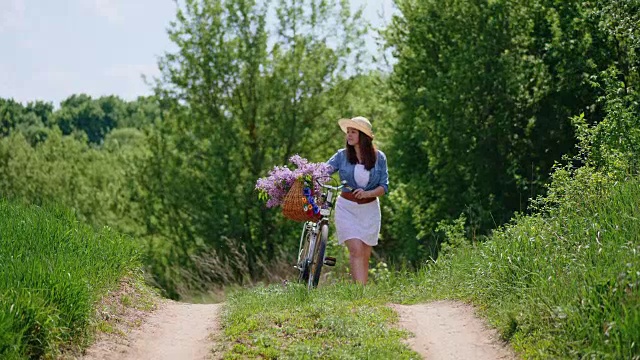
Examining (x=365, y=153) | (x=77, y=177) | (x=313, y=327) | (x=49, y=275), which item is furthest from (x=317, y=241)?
(x=77, y=177)

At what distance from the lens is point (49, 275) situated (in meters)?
7.77

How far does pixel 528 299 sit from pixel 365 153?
3724mm

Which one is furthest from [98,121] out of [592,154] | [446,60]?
[592,154]

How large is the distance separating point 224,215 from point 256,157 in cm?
198

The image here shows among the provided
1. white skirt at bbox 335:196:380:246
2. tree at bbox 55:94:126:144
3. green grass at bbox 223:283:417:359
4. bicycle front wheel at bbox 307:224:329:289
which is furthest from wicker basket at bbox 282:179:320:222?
tree at bbox 55:94:126:144

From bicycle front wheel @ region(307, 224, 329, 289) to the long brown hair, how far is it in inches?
34.6

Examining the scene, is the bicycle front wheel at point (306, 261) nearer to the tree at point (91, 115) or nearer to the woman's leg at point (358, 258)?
the woman's leg at point (358, 258)

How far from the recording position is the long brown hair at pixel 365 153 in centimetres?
1113

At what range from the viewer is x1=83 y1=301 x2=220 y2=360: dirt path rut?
7.96 metres

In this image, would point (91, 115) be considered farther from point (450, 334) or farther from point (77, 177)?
point (450, 334)

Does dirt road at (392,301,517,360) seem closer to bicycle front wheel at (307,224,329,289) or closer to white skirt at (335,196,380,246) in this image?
bicycle front wheel at (307,224,329,289)

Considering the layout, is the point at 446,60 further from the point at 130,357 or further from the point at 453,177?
the point at 130,357

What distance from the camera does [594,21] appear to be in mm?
18438

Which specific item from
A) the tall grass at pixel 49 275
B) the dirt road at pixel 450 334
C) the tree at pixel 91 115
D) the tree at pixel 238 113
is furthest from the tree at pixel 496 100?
the tree at pixel 91 115
